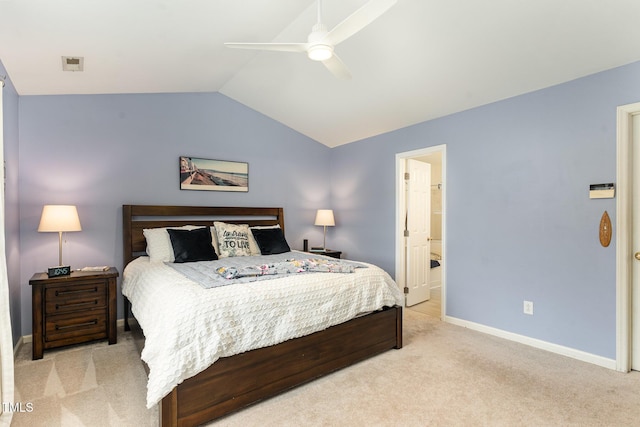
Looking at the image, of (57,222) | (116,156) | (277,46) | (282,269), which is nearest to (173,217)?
(116,156)

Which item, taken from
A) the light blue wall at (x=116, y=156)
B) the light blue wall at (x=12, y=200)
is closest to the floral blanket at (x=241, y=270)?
the light blue wall at (x=116, y=156)

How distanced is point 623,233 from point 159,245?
13.8ft

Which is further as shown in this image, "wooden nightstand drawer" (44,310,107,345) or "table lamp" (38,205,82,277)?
"table lamp" (38,205,82,277)

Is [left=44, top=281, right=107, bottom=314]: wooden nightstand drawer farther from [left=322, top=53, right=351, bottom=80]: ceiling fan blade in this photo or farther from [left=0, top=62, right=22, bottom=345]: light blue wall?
[left=322, top=53, right=351, bottom=80]: ceiling fan blade

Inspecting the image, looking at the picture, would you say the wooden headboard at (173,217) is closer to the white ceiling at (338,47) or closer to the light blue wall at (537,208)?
the white ceiling at (338,47)

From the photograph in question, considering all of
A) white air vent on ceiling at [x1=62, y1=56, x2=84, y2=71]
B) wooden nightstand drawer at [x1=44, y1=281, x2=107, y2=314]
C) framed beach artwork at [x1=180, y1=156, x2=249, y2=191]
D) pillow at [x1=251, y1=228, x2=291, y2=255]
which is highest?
white air vent on ceiling at [x1=62, y1=56, x2=84, y2=71]

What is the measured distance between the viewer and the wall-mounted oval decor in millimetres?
Result: 2695

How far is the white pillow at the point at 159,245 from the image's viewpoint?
3.46 metres

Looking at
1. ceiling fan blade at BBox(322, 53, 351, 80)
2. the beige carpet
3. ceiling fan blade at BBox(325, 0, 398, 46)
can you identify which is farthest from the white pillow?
ceiling fan blade at BBox(325, 0, 398, 46)

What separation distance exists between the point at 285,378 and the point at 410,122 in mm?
3287

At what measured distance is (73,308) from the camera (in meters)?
3.00

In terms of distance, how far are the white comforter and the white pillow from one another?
21.9 inches

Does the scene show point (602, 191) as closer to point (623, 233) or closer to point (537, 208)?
point (623, 233)

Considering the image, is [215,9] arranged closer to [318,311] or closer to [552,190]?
[318,311]
